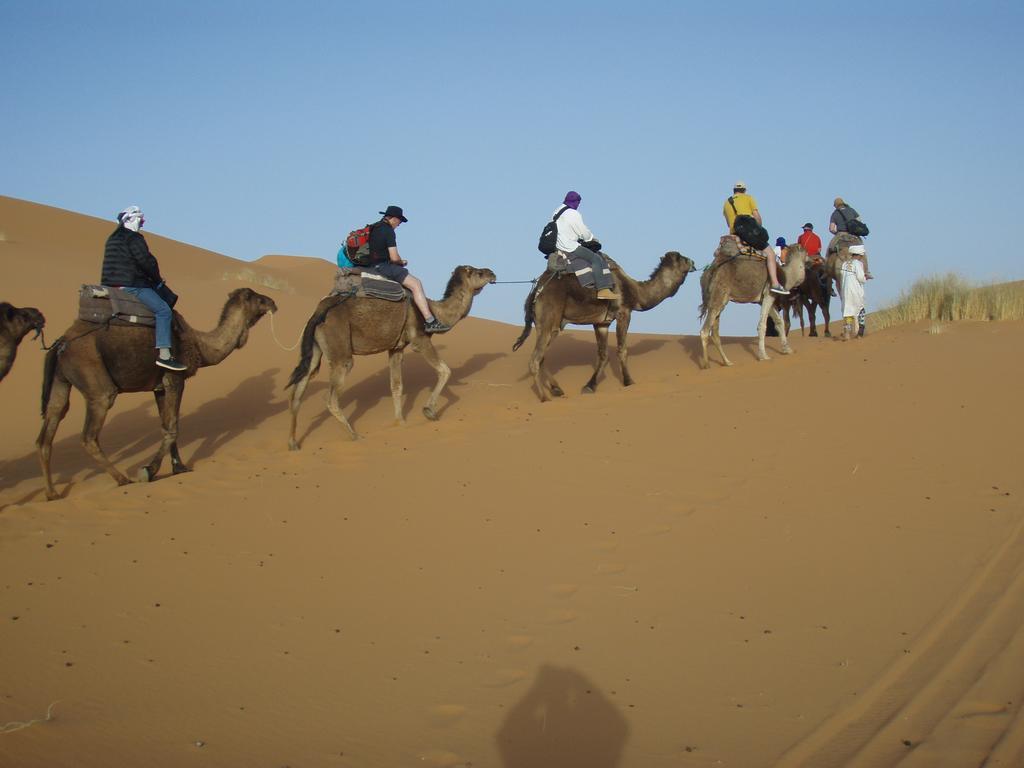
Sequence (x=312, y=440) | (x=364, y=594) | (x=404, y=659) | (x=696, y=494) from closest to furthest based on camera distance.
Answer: (x=404, y=659), (x=364, y=594), (x=696, y=494), (x=312, y=440)

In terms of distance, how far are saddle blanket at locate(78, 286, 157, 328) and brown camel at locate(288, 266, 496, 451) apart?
7.21 feet

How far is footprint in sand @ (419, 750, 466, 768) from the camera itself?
4.89 meters

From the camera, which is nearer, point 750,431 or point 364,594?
point 364,594

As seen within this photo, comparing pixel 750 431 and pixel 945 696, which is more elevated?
pixel 750 431

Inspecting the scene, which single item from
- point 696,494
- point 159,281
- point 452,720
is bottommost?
point 452,720

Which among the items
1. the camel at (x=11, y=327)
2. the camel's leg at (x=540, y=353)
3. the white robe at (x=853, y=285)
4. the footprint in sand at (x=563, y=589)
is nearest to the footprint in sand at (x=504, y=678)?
the footprint in sand at (x=563, y=589)

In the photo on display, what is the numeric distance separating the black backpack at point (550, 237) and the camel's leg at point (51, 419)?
6.85 meters

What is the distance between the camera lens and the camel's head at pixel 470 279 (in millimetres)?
14719

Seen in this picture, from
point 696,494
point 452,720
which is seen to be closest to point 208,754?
point 452,720

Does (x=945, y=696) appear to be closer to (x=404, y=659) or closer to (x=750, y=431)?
(x=404, y=659)

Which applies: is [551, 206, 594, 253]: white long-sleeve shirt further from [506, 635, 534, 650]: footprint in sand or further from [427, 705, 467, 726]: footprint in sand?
[427, 705, 467, 726]: footprint in sand

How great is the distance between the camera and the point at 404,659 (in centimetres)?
613

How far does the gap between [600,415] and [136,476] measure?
6001mm

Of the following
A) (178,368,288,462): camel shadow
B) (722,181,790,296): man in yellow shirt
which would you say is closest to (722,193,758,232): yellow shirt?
(722,181,790,296): man in yellow shirt
